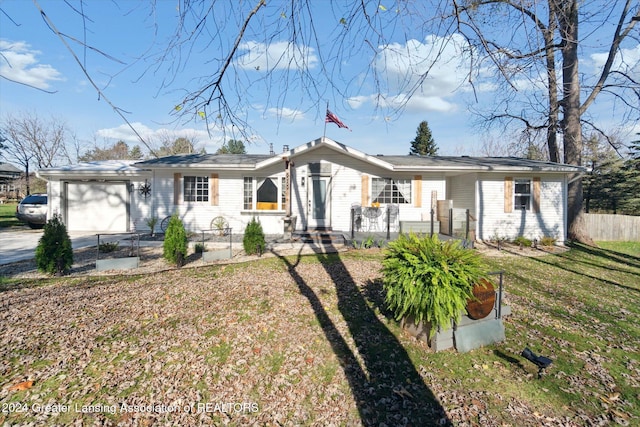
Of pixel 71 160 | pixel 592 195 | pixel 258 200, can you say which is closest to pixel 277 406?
pixel 258 200

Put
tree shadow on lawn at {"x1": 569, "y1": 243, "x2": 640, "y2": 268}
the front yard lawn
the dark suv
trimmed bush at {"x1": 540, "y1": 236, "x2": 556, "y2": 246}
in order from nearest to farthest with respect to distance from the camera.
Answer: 1. the front yard lawn
2. tree shadow on lawn at {"x1": 569, "y1": 243, "x2": 640, "y2": 268}
3. trimmed bush at {"x1": 540, "y1": 236, "x2": 556, "y2": 246}
4. the dark suv

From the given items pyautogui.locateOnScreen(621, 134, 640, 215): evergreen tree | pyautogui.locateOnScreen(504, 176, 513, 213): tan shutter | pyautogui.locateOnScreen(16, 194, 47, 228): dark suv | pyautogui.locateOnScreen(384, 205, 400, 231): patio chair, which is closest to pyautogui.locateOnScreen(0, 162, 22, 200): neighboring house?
pyautogui.locateOnScreen(16, 194, 47, 228): dark suv

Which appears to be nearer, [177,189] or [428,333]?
[428,333]

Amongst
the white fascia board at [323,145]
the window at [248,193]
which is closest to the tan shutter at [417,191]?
the white fascia board at [323,145]

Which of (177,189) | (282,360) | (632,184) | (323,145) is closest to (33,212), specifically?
(177,189)

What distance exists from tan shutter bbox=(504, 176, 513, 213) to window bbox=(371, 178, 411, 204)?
3.57 metres

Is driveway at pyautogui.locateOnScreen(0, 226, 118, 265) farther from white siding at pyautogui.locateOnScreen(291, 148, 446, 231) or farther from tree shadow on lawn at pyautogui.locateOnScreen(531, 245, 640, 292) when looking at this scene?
tree shadow on lawn at pyautogui.locateOnScreen(531, 245, 640, 292)

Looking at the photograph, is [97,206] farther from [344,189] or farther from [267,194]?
[344,189]

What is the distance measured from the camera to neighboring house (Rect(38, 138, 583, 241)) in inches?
441

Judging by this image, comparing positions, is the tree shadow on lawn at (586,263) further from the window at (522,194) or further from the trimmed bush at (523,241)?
the window at (522,194)

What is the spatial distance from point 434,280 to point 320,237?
6.98 meters

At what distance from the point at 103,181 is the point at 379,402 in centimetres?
1418

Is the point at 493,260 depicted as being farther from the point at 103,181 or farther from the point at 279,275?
the point at 103,181

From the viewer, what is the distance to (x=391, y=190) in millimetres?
11805
